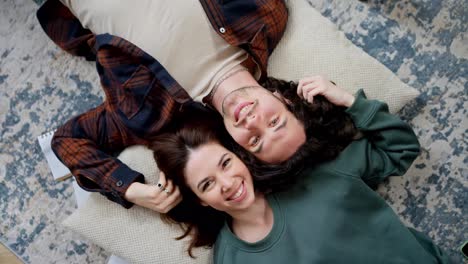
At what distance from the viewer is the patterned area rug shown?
1.22m

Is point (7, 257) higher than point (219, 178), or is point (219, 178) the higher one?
point (219, 178)

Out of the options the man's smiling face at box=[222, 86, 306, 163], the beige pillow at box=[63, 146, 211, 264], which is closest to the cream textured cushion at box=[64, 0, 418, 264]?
the beige pillow at box=[63, 146, 211, 264]

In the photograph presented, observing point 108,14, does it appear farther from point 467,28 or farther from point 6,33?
point 467,28

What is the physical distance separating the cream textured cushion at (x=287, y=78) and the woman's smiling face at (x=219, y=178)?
0.24 m

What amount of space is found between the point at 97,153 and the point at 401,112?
0.96 metres

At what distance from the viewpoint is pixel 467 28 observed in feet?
4.03

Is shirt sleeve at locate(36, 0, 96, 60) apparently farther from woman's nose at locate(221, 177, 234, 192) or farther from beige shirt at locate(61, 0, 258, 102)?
woman's nose at locate(221, 177, 234, 192)

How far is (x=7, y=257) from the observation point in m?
1.34

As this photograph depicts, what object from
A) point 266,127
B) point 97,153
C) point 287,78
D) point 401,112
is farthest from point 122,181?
point 401,112

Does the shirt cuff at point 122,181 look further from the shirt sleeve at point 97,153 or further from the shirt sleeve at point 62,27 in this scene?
the shirt sleeve at point 62,27

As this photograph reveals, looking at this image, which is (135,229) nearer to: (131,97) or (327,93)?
(131,97)

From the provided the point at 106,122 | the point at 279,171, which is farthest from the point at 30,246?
the point at 279,171

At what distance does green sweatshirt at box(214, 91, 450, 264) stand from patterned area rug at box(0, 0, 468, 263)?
0.69 ft

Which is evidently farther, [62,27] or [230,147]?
[62,27]
